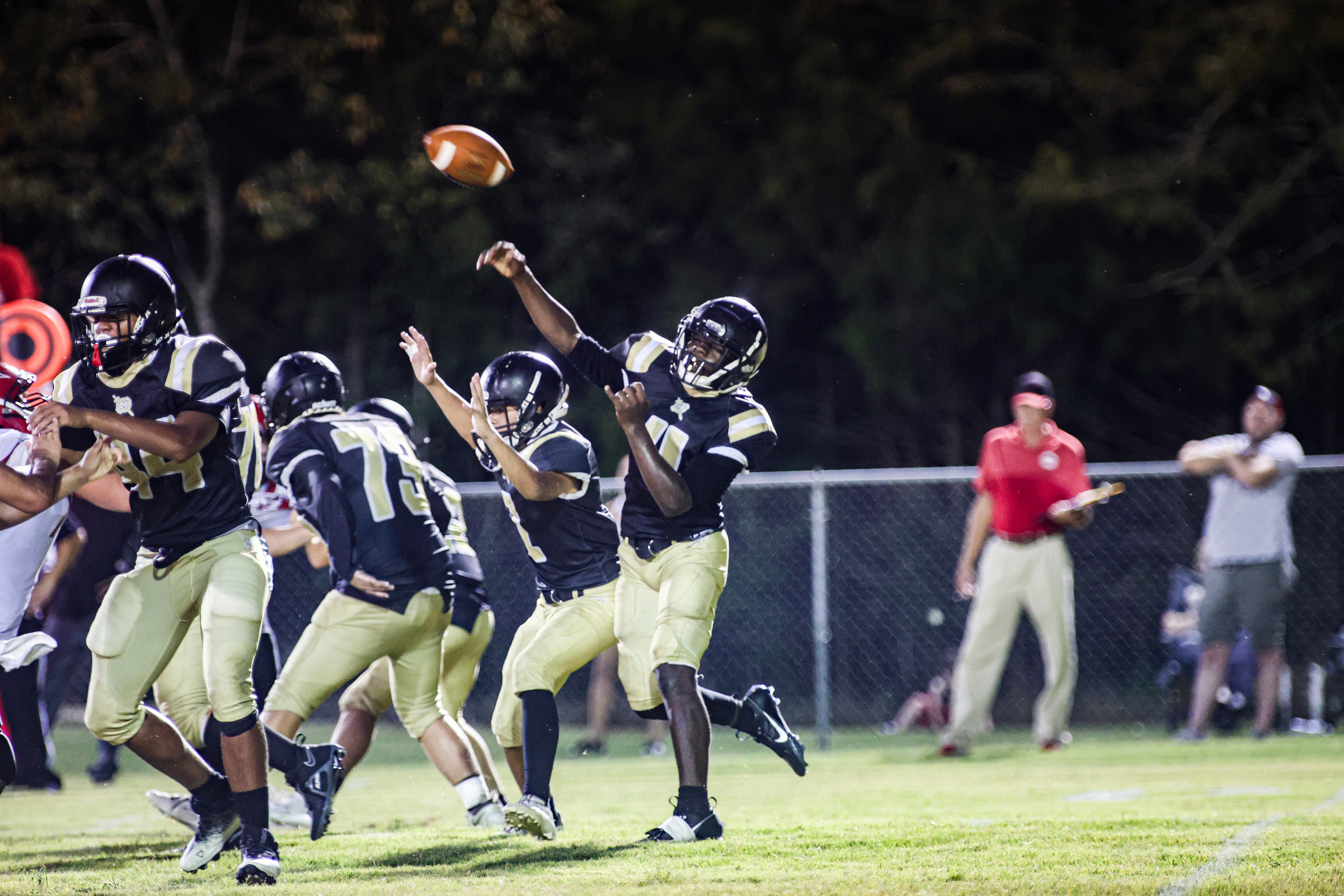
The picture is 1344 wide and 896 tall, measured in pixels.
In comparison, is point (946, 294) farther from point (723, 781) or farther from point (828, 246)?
point (723, 781)

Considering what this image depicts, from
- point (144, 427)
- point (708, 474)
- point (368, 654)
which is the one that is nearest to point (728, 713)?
point (708, 474)

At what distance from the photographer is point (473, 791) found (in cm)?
617

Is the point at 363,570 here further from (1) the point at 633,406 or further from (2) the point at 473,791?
(1) the point at 633,406

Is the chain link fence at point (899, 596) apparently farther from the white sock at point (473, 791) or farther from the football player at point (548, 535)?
the white sock at point (473, 791)

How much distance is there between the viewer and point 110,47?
57.6 feet

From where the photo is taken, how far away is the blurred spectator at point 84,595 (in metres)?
8.95

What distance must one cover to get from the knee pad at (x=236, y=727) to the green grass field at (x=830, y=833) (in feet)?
1.60

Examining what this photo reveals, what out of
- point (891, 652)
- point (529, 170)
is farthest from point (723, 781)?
point (529, 170)

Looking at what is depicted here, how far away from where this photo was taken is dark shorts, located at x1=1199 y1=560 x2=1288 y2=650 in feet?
32.3

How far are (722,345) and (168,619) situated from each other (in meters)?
2.30

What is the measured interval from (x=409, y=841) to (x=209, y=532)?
5.19 feet

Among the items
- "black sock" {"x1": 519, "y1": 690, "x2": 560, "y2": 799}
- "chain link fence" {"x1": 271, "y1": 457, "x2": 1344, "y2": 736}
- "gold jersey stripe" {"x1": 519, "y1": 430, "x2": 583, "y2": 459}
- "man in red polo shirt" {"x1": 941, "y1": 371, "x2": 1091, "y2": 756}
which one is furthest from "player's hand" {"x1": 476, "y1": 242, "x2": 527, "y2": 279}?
"chain link fence" {"x1": 271, "y1": 457, "x2": 1344, "y2": 736}

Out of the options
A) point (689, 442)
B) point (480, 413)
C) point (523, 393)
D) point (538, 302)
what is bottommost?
point (689, 442)

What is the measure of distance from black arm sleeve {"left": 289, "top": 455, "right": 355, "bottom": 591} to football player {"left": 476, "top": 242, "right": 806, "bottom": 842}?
42.0 inches
